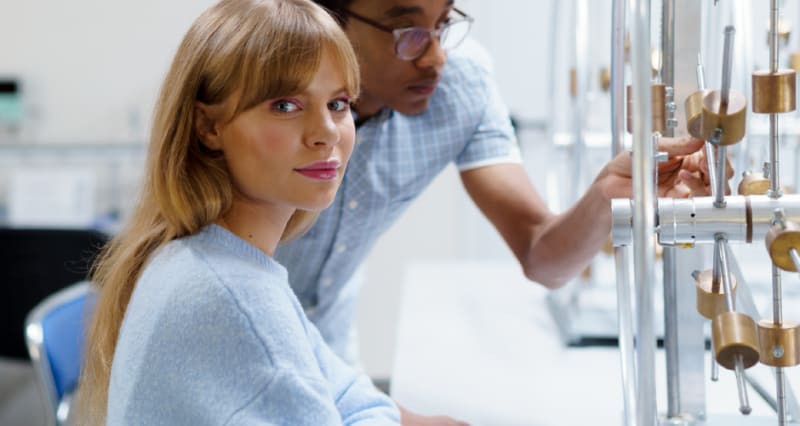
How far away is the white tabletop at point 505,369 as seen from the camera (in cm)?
112

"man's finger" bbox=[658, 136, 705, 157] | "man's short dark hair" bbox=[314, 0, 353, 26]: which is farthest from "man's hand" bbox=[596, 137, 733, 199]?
"man's short dark hair" bbox=[314, 0, 353, 26]

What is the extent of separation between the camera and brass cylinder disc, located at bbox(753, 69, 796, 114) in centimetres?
72

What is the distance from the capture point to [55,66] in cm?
339

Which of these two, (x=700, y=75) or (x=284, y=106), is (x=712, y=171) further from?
(x=284, y=106)

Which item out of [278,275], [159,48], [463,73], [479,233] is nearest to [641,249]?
[278,275]

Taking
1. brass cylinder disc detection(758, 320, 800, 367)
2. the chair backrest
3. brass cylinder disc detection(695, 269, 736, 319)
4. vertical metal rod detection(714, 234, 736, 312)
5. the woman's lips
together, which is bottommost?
the chair backrest

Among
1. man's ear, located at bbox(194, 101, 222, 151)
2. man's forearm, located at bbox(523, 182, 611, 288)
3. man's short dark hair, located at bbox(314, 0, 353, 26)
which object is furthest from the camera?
man's short dark hair, located at bbox(314, 0, 353, 26)

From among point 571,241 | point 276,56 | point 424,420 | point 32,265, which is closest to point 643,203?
point 276,56

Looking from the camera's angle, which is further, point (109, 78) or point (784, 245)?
point (109, 78)

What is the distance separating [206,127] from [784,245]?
498mm

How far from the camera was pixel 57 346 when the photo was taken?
1726mm

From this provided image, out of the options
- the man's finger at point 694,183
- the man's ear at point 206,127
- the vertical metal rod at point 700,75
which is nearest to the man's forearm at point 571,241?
the man's finger at point 694,183

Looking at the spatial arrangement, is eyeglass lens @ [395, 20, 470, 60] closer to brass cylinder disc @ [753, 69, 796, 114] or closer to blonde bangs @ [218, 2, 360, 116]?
Result: blonde bangs @ [218, 2, 360, 116]

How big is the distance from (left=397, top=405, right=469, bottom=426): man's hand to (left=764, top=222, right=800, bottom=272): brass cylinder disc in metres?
0.46
